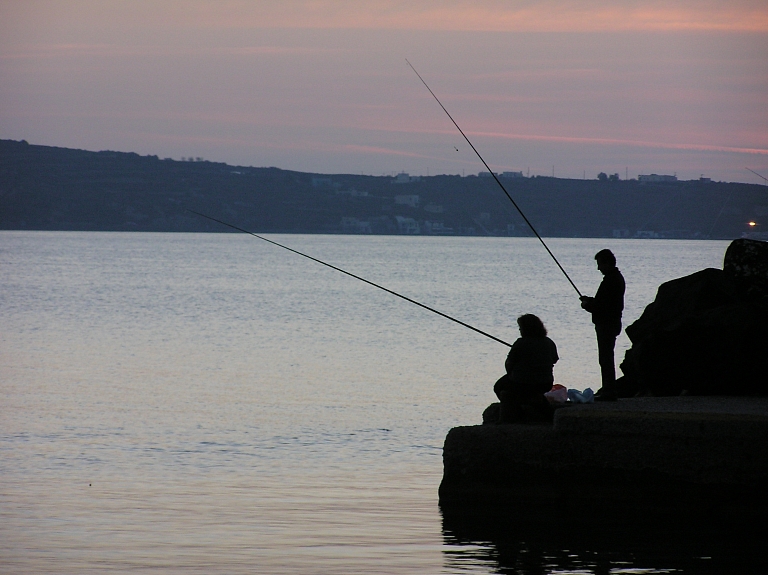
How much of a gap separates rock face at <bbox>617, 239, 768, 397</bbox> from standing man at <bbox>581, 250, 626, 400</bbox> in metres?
0.66

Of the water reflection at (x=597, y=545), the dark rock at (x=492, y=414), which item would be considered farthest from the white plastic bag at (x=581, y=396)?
the water reflection at (x=597, y=545)

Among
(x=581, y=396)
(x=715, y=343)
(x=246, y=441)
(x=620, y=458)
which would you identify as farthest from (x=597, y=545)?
(x=246, y=441)

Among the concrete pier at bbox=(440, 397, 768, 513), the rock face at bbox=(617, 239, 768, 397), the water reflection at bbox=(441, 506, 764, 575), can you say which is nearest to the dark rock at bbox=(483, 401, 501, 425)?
the concrete pier at bbox=(440, 397, 768, 513)

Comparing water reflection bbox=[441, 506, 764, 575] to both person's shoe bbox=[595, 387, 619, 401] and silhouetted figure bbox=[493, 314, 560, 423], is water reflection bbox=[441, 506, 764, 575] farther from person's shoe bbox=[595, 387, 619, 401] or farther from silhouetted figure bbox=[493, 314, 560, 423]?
person's shoe bbox=[595, 387, 619, 401]

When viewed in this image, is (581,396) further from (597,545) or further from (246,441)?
(246,441)

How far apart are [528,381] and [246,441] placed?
4762mm

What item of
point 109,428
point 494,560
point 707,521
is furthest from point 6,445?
point 707,521

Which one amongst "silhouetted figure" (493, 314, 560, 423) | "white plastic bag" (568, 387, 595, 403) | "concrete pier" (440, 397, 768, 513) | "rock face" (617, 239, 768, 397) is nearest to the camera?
"concrete pier" (440, 397, 768, 513)

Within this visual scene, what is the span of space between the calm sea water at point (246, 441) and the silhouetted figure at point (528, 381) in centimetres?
85

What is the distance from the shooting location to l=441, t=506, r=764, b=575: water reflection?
20.4 feet

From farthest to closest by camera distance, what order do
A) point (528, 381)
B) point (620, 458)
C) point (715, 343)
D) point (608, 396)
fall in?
1. point (715, 343)
2. point (608, 396)
3. point (528, 381)
4. point (620, 458)

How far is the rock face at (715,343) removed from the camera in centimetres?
780

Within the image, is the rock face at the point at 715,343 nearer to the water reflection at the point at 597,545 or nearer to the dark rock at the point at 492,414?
the dark rock at the point at 492,414

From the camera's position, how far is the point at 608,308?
754 centimetres
